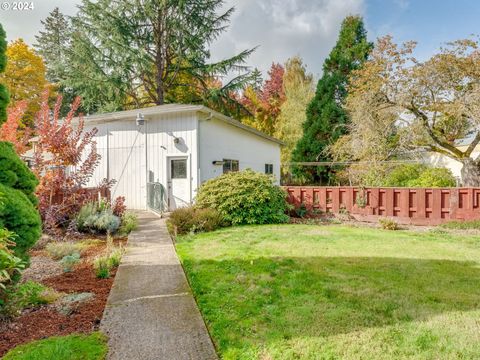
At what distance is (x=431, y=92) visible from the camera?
11125mm

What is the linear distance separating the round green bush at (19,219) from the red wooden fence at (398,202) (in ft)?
28.2

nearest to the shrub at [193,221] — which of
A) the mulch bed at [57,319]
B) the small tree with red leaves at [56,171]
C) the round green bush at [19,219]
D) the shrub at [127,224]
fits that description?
the shrub at [127,224]

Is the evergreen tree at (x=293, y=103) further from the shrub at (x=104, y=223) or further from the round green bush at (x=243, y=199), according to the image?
the shrub at (x=104, y=223)

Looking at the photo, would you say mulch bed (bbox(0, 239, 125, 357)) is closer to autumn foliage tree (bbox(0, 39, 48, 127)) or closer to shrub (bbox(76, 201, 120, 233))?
shrub (bbox(76, 201, 120, 233))

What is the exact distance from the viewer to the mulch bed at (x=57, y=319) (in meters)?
2.69

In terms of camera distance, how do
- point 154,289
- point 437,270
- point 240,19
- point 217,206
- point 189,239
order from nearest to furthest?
point 154,289, point 437,270, point 189,239, point 217,206, point 240,19

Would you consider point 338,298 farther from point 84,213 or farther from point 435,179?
point 435,179

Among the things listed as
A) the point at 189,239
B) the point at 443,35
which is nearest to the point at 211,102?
the point at 443,35

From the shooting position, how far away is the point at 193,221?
7957 mm

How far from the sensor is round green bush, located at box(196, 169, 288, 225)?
905 cm

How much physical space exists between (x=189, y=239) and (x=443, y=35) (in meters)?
11.4

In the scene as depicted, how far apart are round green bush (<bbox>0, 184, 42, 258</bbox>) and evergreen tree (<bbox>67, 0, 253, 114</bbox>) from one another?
57.2 ft

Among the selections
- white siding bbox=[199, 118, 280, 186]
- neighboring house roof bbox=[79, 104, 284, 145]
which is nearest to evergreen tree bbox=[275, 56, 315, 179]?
white siding bbox=[199, 118, 280, 186]

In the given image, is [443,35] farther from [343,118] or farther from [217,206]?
[217,206]
